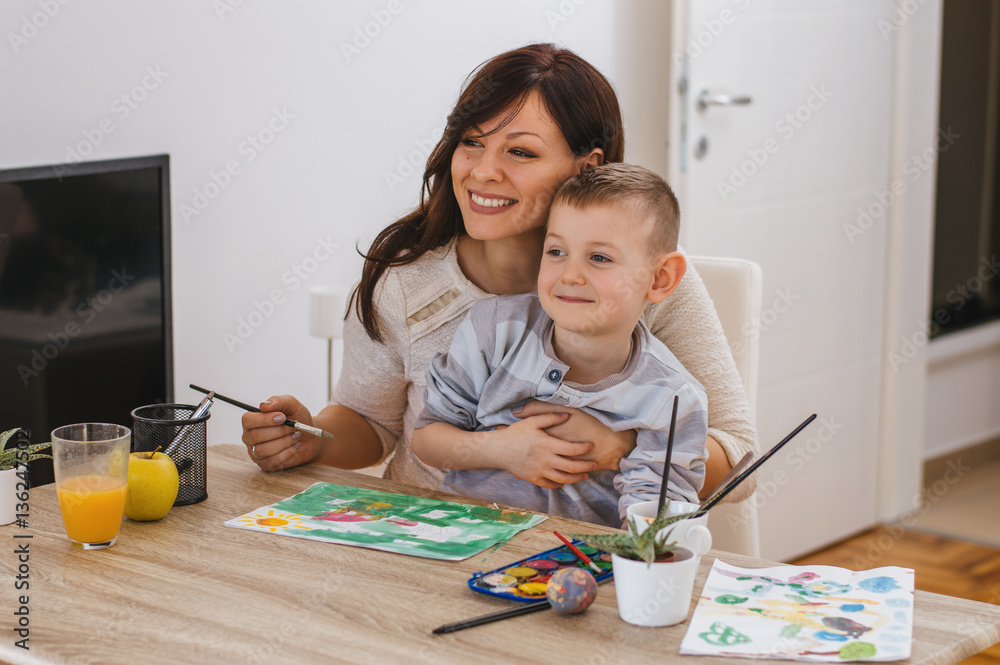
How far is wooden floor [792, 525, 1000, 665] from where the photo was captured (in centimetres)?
296

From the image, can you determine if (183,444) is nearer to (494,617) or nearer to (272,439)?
(272,439)

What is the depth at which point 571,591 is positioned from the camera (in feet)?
3.25

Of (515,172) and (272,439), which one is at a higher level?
(515,172)

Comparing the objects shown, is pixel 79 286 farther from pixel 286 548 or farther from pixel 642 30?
pixel 642 30

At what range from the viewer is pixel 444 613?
100 cm

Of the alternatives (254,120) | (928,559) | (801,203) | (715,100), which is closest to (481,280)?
(254,120)

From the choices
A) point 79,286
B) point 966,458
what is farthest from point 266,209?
point 966,458

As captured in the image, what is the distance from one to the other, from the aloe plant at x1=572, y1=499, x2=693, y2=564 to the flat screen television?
0.92 m

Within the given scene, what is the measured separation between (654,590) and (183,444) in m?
0.63

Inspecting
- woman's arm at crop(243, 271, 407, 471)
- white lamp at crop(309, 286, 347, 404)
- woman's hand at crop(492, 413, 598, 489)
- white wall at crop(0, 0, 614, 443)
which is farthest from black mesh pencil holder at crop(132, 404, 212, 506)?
white lamp at crop(309, 286, 347, 404)

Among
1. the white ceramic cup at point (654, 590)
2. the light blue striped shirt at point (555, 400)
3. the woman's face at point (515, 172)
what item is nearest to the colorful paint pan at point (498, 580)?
the white ceramic cup at point (654, 590)

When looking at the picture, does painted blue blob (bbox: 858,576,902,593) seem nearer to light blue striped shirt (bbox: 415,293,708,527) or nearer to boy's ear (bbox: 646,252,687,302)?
light blue striped shirt (bbox: 415,293,708,527)

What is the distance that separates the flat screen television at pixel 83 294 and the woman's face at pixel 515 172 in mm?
524

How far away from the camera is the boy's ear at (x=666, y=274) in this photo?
137 cm
